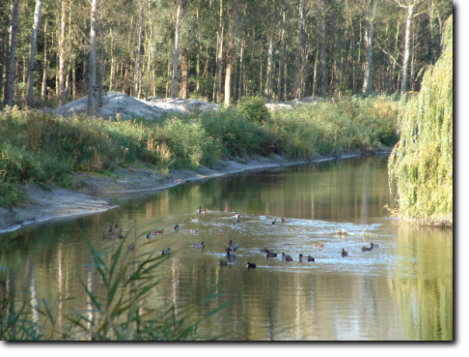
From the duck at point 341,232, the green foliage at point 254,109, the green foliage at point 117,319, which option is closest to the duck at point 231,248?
the duck at point 341,232

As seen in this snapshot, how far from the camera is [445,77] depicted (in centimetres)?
1387

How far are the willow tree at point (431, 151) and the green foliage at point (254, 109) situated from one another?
68.8 ft

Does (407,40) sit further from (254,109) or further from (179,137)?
(179,137)

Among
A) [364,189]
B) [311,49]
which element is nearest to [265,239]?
[364,189]

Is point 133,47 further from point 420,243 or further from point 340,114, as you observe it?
point 420,243

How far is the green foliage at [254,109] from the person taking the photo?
3569 centimetres

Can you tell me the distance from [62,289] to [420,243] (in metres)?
7.67

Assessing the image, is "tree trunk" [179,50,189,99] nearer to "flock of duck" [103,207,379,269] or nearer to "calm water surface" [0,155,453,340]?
"calm water surface" [0,155,453,340]

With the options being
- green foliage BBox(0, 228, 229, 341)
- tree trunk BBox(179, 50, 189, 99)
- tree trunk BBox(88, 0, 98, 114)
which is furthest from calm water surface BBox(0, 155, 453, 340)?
tree trunk BBox(179, 50, 189, 99)

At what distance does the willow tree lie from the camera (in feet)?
45.3

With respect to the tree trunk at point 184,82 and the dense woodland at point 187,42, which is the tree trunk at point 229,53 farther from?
the tree trunk at point 184,82

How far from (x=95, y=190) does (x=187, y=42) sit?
27.6 meters

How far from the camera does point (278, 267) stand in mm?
10945

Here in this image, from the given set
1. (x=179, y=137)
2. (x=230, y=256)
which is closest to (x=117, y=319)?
(x=230, y=256)
